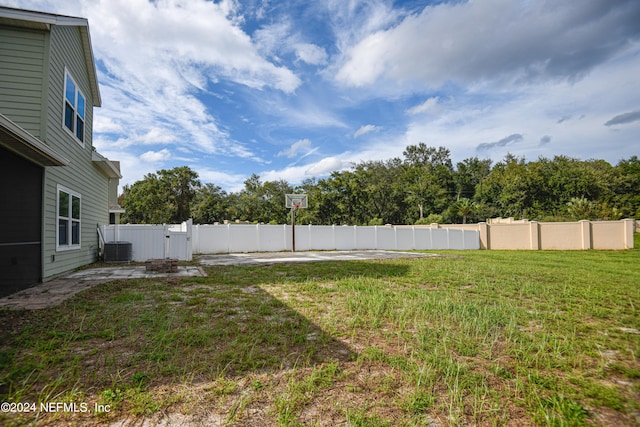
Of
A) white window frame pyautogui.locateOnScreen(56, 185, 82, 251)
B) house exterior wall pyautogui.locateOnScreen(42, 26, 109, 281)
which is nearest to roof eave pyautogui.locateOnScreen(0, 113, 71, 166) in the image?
house exterior wall pyautogui.locateOnScreen(42, 26, 109, 281)

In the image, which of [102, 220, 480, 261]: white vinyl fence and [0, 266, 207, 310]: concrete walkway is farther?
[102, 220, 480, 261]: white vinyl fence

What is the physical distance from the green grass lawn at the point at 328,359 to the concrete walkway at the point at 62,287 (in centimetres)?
36

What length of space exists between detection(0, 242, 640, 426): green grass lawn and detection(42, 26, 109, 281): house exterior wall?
259 cm

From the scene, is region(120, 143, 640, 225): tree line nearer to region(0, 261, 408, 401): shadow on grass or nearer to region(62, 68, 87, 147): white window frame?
region(62, 68, 87, 147): white window frame

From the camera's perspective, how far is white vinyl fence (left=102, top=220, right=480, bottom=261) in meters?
11.1

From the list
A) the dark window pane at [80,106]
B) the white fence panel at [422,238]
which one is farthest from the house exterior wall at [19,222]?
the white fence panel at [422,238]

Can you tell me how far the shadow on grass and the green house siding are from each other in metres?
3.95

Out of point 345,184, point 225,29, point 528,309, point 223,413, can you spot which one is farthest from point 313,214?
point 223,413

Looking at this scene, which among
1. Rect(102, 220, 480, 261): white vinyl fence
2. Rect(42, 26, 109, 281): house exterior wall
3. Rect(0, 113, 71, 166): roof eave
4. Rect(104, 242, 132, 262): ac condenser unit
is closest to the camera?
Rect(0, 113, 71, 166): roof eave

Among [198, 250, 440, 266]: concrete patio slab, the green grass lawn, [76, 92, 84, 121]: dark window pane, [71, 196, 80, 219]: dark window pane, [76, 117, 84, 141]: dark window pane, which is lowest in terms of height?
[198, 250, 440, 266]: concrete patio slab

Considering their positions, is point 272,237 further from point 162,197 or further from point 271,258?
point 162,197

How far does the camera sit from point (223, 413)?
1.99m

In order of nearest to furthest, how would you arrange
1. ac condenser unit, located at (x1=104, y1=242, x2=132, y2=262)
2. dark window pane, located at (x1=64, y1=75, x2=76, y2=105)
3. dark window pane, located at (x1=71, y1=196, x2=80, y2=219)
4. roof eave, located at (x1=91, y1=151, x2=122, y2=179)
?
dark window pane, located at (x1=64, y1=75, x2=76, y2=105)
dark window pane, located at (x1=71, y1=196, x2=80, y2=219)
roof eave, located at (x1=91, y1=151, x2=122, y2=179)
ac condenser unit, located at (x1=104, y1=242, x2=132, y2=262)

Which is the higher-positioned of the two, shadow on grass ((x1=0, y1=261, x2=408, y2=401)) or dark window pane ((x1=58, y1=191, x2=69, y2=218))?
dark window pane ((x1=58, y1=191, x2=69, y2=218))
